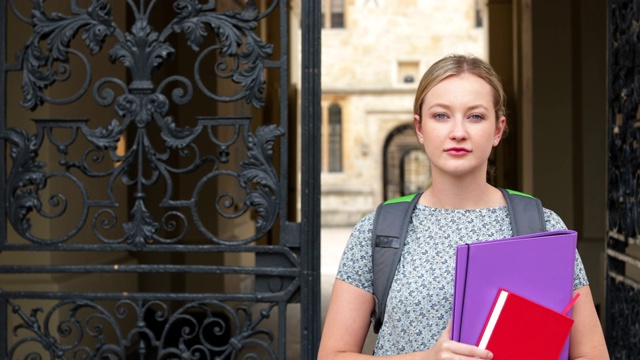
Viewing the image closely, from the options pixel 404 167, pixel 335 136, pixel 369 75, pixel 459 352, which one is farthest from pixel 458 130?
pixel 404 167

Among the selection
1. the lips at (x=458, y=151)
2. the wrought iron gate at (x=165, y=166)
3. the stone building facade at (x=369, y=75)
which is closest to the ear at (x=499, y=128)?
the lips at (x=458, y=151)

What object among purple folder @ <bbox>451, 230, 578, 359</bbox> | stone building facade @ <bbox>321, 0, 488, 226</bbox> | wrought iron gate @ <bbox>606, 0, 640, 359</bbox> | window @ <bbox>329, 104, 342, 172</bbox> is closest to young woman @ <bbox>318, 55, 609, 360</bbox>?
purple folder @ <bbox>451, 230, 578, 359</bbox>

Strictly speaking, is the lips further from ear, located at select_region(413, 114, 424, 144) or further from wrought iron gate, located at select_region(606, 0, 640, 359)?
wrought iron gate, located at select_region(606, 0, 640, 359)

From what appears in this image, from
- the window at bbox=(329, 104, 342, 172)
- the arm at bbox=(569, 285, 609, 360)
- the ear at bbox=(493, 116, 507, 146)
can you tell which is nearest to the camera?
the arm at bbox=(569, 285, 609, 360)

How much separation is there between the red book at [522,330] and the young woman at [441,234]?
18 cm

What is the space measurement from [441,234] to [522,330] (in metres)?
0.33

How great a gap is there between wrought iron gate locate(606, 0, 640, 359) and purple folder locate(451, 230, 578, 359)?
2.44m

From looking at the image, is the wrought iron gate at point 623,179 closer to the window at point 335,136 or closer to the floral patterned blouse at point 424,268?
the floral patterned blouse at point 424,268

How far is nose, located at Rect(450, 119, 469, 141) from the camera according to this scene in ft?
6.07

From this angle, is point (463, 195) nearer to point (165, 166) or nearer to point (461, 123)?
point (461, 123)

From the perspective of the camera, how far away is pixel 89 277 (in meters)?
6.32

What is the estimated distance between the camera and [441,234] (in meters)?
1.93

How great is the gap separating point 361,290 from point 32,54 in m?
2.47

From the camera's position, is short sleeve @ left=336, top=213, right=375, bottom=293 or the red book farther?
short sleeve @ left=336, top=213, right=375, bottom=293
